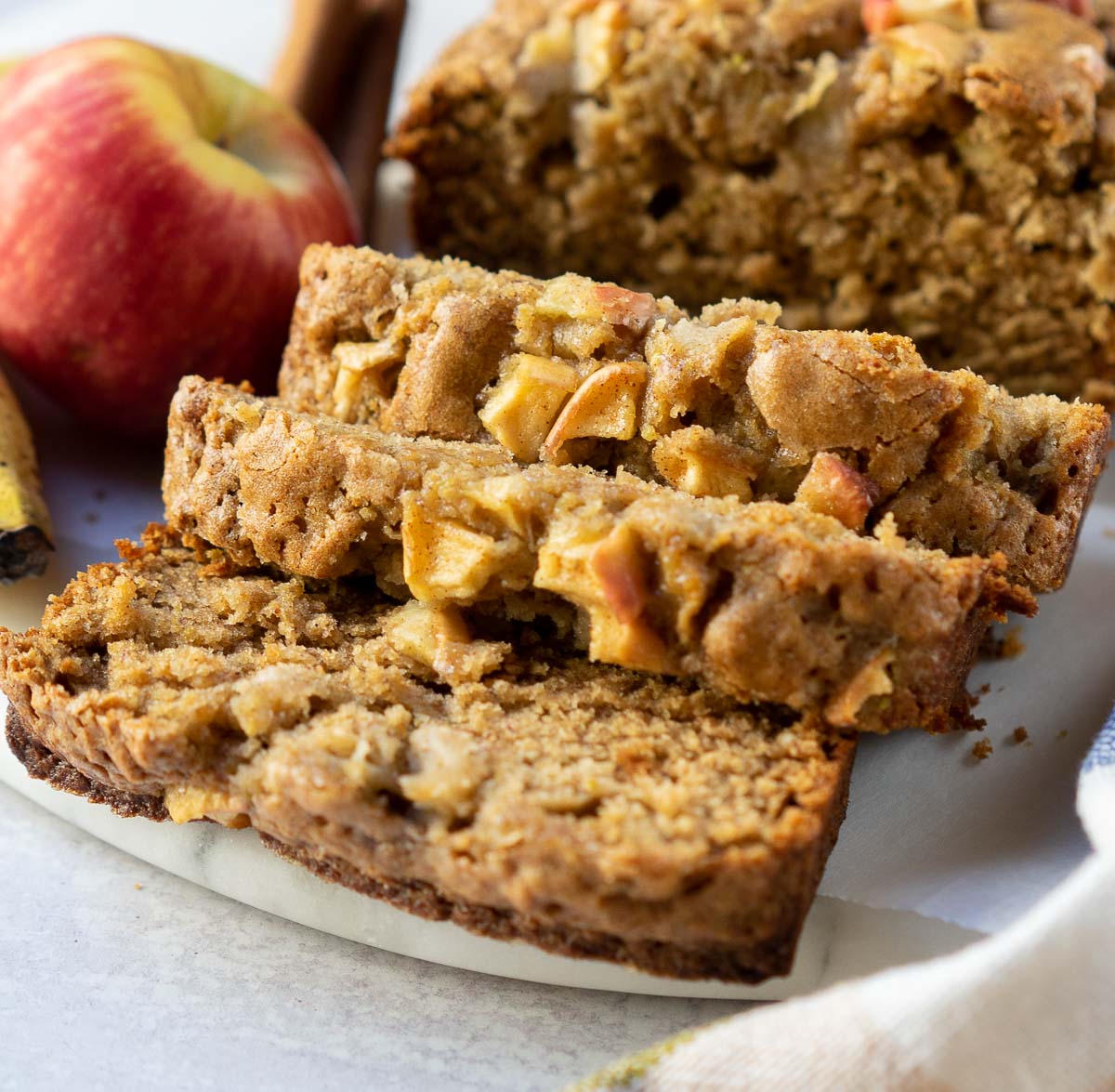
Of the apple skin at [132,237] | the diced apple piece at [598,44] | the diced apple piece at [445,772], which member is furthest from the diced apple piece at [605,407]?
the diced apple piece at [598,44]

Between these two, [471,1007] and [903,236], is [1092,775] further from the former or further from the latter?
[903,236]

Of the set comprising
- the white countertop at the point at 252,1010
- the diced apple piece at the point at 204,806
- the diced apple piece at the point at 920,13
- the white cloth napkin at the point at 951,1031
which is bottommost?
the white countertop at the point at 252,1010

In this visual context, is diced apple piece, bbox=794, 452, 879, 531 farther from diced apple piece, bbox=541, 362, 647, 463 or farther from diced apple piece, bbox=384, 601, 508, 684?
diced apple piece, bbox=384, 601, 508, 684

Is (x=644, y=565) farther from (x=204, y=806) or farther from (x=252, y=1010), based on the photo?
(x=252, y=1010)

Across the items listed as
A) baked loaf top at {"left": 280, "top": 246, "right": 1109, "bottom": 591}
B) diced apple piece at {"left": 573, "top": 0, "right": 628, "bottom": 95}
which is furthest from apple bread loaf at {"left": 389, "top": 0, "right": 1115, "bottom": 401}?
baked loaf top at {"left": 280, "top": 246, "right": 1109, "bottom": 591}

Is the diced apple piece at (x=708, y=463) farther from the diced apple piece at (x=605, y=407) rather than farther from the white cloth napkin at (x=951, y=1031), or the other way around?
the white cloth napkin at (x=951, y=1031)

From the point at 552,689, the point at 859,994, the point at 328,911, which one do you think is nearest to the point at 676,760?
the point at 552,689

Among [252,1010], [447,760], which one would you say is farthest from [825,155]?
[252,1010]
